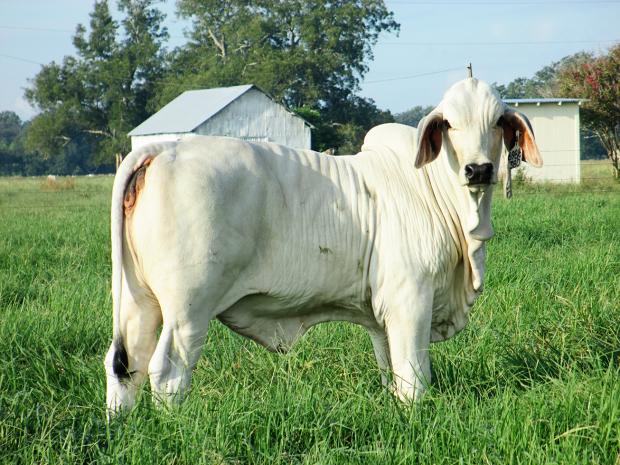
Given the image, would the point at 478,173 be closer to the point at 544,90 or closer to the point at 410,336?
the point at 410,336

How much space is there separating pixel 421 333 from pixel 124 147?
54318 millimetres

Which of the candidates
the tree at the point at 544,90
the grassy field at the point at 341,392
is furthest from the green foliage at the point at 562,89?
the grassy field at the point at 341,392

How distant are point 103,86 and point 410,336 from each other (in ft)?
185

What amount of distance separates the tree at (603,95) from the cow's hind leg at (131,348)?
24.3 metres

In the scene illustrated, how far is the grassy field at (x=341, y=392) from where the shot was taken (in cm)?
298

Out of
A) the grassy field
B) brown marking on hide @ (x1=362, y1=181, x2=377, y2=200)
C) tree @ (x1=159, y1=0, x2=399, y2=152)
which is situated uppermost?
tree @ (x1=159, y1=0, x2=399, y2=152)

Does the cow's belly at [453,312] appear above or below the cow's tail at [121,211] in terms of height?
below

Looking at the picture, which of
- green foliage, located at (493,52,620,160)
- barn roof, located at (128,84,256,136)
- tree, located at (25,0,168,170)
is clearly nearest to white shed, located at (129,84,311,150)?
barn roof, located at (128,84,256,136)

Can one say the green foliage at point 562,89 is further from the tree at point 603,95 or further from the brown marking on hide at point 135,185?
the brown marking on hide at point 135,185

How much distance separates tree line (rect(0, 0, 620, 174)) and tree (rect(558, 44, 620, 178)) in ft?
48.2

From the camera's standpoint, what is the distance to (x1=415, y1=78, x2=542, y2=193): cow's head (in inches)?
139

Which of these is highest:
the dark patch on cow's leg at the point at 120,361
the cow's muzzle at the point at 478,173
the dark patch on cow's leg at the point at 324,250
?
the cow's muzzle at the point at 478,173

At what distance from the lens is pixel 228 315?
361cm

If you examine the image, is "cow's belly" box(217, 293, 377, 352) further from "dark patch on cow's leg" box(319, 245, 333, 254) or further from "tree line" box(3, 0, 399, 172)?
"tree line" box(3, 0, 399, 172)
